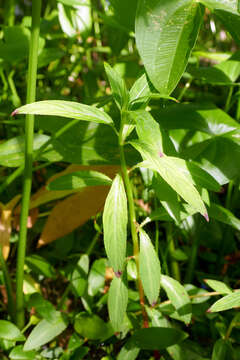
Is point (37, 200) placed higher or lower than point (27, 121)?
lower

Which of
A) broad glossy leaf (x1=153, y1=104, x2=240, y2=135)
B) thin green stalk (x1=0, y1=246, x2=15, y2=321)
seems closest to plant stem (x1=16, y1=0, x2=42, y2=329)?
thin green stalk (x1=0, y1=246, x2=15, y2=321)

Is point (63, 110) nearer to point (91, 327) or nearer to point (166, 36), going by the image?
point (166, 36)

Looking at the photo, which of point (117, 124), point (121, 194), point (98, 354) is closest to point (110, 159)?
point (117, 124)

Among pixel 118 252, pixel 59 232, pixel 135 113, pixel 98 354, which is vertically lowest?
pixel 98 354

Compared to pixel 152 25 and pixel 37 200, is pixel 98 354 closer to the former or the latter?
pixel 37 200

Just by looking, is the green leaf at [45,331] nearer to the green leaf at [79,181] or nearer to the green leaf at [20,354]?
the green leaf at [20,354]

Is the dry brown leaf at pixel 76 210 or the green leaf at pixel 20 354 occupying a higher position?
the dry brown leaf at pixel 76 210

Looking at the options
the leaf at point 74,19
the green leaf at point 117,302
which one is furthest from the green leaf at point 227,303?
the leaf at point 74,19

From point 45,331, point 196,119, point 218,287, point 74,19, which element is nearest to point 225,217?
point 218,287
